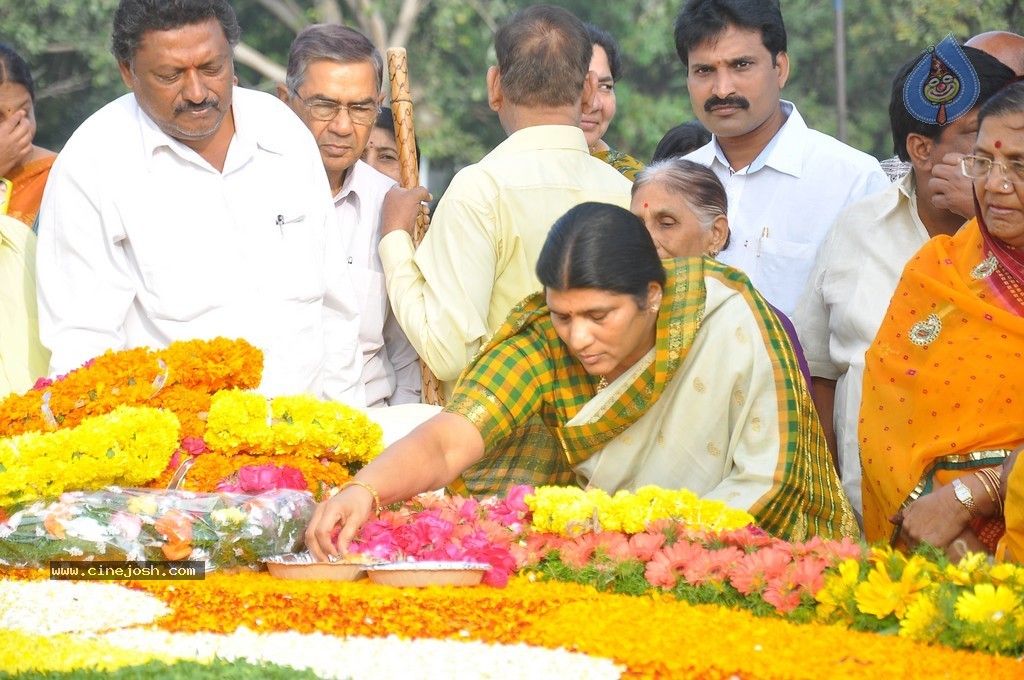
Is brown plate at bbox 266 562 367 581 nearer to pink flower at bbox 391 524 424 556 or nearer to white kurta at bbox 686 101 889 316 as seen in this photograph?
pink flower at bbox 391 524 424 556

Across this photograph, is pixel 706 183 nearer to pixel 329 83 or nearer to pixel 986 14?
pixel 329 83

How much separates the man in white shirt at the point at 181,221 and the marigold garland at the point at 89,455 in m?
0.50

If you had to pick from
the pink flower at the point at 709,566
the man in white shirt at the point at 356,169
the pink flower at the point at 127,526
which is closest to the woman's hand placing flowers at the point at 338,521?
the pink flower at the point at 127,526

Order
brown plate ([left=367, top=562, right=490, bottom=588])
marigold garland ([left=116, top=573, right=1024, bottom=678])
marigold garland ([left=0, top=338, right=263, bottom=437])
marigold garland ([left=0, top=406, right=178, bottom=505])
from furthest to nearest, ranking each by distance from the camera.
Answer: marigold garland ([left=0, top=338, right=263, bottom=437]) → marigold garland ([left=0, top=406, right=178, bottom=505]) → brown plate ([left=367, top=562, right=490, bottom=588]) → marigold garland ([left=116, top=573, right=1024, bottom=678])

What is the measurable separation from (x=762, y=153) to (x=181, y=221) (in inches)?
89.9

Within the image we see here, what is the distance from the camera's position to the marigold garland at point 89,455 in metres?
3.18

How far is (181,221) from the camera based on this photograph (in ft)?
13.0

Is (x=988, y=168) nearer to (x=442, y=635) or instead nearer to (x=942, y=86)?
(x=942, y=86)

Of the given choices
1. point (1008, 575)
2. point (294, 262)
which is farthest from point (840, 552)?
point (294, 262)

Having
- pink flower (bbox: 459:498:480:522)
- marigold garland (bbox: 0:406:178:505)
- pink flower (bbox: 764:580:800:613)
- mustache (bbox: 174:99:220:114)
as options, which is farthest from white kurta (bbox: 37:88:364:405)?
pink flower (bbox: 764:580:800:613)

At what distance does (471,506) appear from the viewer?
341 centimetres

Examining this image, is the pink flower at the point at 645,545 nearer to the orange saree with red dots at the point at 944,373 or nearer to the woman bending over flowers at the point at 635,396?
the woman bending over flowers at the point at 635,396

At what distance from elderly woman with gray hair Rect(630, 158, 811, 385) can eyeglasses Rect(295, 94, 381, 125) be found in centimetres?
110

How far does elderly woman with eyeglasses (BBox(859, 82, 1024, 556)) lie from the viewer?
10.8 feet
